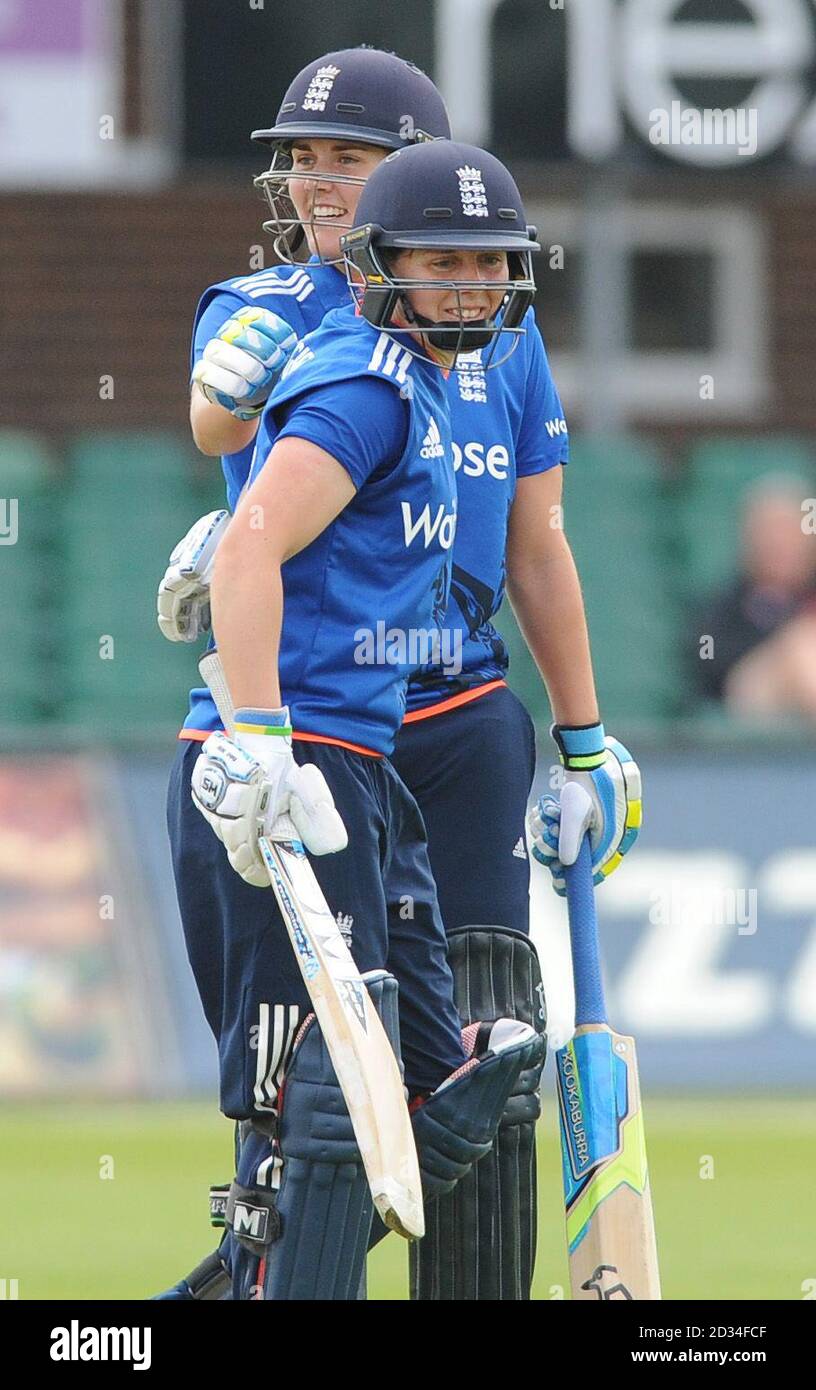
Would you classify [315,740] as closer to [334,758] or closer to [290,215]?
[334,758]

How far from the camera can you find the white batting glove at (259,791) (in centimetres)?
400

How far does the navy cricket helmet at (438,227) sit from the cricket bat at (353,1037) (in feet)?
2.85

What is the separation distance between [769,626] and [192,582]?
5.69m

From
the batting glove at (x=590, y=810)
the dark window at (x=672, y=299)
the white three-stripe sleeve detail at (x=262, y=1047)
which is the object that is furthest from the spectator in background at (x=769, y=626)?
the white three-stripe sleeve detail at (x=262, y=1047)

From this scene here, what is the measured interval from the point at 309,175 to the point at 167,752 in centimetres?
420

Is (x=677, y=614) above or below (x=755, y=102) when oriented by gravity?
below

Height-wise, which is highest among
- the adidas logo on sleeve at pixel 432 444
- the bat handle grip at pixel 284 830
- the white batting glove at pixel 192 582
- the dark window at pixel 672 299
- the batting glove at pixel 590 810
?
the dark window at pixel 672 299

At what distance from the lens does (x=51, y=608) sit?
1011cm

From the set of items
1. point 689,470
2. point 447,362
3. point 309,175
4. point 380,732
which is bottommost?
point 380,732

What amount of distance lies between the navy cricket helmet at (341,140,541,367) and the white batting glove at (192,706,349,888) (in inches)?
28.2

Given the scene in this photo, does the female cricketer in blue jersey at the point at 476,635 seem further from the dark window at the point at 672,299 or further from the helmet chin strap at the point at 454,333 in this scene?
the dark window at the point at 672,299

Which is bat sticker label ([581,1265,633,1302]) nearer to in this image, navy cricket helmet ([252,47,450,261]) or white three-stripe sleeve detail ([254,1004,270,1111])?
white three-stripe sleeve detail ([254,1004,270,1111])
